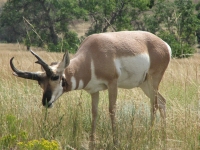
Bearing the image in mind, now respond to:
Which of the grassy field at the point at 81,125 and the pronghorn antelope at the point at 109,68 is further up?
the pronghorn antelope at the point at 109,68

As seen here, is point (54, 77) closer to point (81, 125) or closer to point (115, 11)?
point (81, 125)

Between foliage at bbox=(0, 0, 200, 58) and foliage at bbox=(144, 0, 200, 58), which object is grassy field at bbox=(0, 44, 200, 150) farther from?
foliage at bbox=(0, 0, 200, 58)

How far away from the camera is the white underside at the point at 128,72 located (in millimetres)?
5629

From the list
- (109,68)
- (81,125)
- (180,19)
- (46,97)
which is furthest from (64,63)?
(180,19)

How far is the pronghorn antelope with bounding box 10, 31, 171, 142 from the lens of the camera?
5.16 metres

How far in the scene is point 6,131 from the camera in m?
5.43

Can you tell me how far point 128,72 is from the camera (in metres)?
5.91

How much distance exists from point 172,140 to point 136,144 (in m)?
0.39

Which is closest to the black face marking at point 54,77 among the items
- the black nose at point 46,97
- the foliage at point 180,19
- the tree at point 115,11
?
the black nose at point 46,97

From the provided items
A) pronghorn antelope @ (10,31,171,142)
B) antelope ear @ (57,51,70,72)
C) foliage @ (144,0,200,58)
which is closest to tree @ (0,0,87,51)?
foliage @ (144,0,200,58)

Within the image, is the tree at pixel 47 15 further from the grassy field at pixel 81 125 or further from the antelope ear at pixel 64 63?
the antelope ear at pixel 64 63

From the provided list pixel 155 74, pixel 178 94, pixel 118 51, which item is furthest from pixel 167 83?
pixel 118 51

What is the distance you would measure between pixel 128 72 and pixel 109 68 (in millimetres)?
422

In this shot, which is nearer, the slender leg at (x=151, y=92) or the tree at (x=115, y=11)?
the slender leg at (x=151, y=92)
